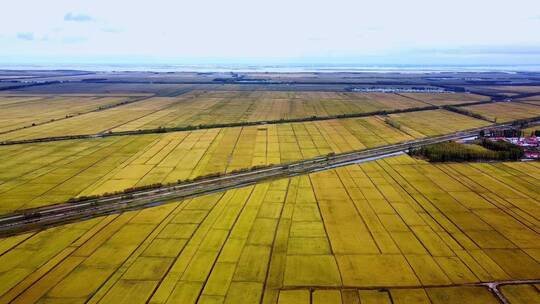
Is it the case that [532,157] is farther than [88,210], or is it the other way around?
[532,157]

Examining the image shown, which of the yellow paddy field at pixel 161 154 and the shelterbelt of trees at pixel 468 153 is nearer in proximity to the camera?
the yellow paddy field at pixel 161 154

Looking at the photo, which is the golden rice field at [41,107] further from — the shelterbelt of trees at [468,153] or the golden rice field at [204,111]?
the shelterbelt of trees at [468,153]

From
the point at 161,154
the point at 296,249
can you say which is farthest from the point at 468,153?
the point at 161,154

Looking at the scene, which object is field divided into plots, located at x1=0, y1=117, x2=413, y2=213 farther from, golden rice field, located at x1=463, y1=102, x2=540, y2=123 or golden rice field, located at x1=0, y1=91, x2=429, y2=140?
golden rice field, located at x1=463, y1=102, x2=540, y2=123

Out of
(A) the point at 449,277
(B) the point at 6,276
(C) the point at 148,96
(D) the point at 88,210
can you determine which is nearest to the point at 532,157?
(A) the point at 449,277

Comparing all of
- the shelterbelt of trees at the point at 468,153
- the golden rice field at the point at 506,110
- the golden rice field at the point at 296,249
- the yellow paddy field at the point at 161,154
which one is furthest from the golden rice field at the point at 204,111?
the golden rice field at the point at 296,249

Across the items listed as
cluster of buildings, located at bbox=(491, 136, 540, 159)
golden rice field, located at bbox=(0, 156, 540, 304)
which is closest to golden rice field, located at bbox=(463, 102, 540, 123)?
cluster of buildings, located at bbox=(491, 136, 540, 159)

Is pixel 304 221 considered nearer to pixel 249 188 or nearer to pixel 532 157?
pixel 249 188
